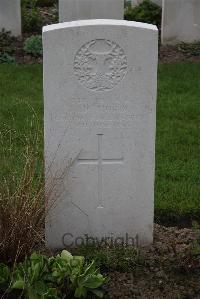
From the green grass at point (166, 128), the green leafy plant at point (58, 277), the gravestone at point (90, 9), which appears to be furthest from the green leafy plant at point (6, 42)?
the green leafy plant at point (58, 277)

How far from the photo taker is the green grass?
5359 millimetres

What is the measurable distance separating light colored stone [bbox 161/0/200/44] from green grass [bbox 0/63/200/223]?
1.03m

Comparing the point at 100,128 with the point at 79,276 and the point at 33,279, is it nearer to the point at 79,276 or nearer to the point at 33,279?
the point at 79,276

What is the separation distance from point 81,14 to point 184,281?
675 centimetres

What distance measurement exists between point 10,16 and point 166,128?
4331 millimetres

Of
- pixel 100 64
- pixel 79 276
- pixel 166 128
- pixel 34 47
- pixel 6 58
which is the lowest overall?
pixel 79 276

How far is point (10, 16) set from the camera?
10.6 meters

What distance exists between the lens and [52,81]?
14.3ft

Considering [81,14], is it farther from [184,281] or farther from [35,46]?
[184,281]

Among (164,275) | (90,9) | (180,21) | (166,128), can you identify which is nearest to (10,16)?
(90,9)

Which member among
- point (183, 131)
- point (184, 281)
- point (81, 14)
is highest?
point (81, 14)

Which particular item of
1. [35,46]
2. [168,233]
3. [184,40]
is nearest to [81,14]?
[35,46]

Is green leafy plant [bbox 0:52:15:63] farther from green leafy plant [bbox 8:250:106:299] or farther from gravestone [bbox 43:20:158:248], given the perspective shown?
green leafy plant [bbox 8:250:106:299]

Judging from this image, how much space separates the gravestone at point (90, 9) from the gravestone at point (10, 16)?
715 mm
